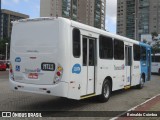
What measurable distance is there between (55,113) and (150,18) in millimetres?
65171

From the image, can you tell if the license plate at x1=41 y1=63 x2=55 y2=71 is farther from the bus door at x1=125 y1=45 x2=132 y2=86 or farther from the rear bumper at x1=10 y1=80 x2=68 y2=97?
the bus door at x1=125 y1=45 x2=132 y2=86

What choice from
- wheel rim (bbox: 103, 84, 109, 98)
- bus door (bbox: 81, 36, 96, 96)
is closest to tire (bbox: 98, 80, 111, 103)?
wheel rim (bbox: 103, 84, 109, 98)

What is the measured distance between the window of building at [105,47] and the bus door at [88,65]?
0.61 meters

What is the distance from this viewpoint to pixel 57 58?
9.85m

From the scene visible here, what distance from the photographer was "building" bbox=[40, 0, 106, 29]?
108 metres

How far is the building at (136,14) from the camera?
63.7 metres

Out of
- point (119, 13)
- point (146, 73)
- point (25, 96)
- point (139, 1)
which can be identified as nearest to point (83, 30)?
Answer: point (25, 96)

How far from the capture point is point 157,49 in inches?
2469

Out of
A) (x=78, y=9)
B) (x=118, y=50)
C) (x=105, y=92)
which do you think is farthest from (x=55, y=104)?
(x=78, y=9)

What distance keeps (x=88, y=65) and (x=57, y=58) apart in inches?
70.3

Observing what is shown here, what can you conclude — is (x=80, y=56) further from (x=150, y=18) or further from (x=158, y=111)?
(x=150, y=18)

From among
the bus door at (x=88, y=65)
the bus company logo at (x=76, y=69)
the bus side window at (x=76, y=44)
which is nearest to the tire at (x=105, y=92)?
the bus door at (x=88, y=65)

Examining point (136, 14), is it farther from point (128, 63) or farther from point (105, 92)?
point (105, 92)

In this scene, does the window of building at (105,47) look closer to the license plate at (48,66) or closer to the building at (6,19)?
the license plate at (48,66)
